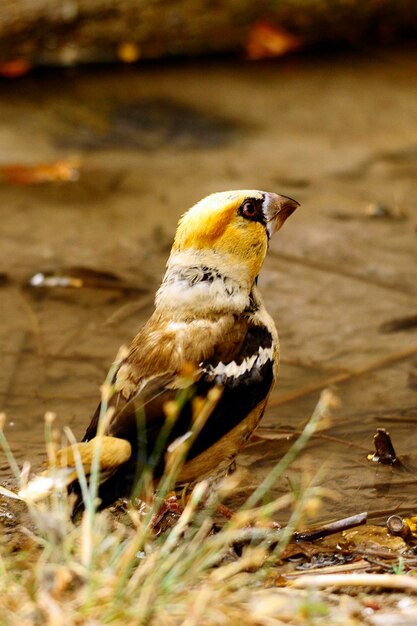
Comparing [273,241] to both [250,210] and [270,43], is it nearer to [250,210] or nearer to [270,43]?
[250,210]

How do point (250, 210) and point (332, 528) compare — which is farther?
point (250, 210)

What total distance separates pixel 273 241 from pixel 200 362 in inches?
Answer: 112

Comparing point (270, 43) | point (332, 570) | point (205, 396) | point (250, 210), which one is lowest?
point (332, 570)

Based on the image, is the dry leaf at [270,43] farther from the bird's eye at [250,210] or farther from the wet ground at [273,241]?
the bird's eye at [250,210]

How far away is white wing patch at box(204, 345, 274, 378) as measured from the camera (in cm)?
383

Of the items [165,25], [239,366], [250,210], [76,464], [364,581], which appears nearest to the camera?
[364,581]

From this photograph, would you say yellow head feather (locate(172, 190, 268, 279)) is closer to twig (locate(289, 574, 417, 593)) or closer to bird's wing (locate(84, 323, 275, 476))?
bird's wing (locate(84, 323, 275, 476))

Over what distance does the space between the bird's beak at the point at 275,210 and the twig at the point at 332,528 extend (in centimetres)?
127

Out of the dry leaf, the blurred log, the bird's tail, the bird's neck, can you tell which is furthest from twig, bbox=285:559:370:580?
the dry leaf

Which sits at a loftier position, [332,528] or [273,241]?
[273,241]

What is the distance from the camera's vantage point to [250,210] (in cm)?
418

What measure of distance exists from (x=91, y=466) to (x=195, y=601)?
2.39ft

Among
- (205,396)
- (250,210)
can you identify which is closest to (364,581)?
(205,396)

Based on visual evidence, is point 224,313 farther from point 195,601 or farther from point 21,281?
point 21,281
